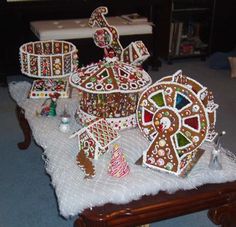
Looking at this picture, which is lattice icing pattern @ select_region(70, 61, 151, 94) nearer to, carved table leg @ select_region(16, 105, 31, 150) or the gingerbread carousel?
the gingerbread carousel

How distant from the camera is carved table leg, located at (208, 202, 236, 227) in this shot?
61.2 inches

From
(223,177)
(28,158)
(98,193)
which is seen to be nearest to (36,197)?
(28,158)

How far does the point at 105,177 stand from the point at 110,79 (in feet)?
1.35

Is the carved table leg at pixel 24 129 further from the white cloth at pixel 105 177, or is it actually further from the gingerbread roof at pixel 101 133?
the gingerbread roof at pixel 101 133

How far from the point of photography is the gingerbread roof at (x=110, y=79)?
1637mm

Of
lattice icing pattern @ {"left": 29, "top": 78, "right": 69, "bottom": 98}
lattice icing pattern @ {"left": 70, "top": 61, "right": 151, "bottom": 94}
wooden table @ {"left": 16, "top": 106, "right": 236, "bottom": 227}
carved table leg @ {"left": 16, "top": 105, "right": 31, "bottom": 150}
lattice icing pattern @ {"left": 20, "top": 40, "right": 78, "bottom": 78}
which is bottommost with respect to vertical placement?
carved table leg @ {"left": 16, "top": 105, "right": 31, "bottom": 150}

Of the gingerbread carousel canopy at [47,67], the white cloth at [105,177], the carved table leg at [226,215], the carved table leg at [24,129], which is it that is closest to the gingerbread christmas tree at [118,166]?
the white cloth at [105,177]

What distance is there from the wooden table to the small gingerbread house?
0.25m

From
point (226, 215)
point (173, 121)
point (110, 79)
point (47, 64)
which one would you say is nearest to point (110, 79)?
point (110, 79)

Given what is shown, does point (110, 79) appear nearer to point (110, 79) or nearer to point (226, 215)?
point (110, 79)

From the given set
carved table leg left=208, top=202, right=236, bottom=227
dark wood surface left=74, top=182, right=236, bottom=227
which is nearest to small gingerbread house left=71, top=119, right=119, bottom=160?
dark wood surface left=74, top=182, right=236, bottom=227

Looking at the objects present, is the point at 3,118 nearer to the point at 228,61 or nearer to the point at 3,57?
the point at 3,57

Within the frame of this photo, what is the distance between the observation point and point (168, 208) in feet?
4.73

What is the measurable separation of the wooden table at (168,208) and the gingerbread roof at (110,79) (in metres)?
0.46
